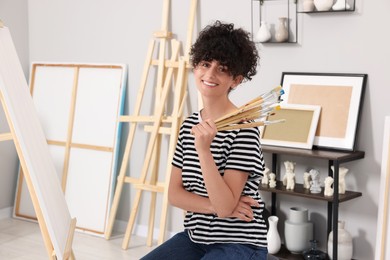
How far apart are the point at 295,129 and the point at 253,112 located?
208cm

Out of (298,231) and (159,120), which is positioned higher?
(159,120)

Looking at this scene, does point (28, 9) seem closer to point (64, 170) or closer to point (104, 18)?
point (104, 18)

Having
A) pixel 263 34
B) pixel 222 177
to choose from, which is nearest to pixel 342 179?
pixel 263 34

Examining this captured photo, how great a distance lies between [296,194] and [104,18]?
6.72 feet

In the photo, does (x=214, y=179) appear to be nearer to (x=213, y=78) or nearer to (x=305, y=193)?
(x=213, y=78)

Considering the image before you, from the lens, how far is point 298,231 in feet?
13.1

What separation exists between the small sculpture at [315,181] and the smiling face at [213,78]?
1899mm

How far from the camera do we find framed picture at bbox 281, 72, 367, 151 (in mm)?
3857

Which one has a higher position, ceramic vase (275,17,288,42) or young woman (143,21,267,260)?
ceramic vase (275,17,288,42)

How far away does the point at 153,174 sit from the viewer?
4.68 metres

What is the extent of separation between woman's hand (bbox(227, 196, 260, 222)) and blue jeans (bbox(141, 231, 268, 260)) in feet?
0.30

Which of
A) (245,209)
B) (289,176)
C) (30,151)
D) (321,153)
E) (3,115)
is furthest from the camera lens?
(3,115)

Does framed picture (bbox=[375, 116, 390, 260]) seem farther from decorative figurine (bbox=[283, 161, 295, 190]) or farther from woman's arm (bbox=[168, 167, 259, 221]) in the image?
woman's arm (bbox=[168, 167, 259, 221])

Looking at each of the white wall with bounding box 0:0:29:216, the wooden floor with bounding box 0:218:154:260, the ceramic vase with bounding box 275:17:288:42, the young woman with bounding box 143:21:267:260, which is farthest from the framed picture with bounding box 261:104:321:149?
the white wall with bounding box 0:0:29:216
